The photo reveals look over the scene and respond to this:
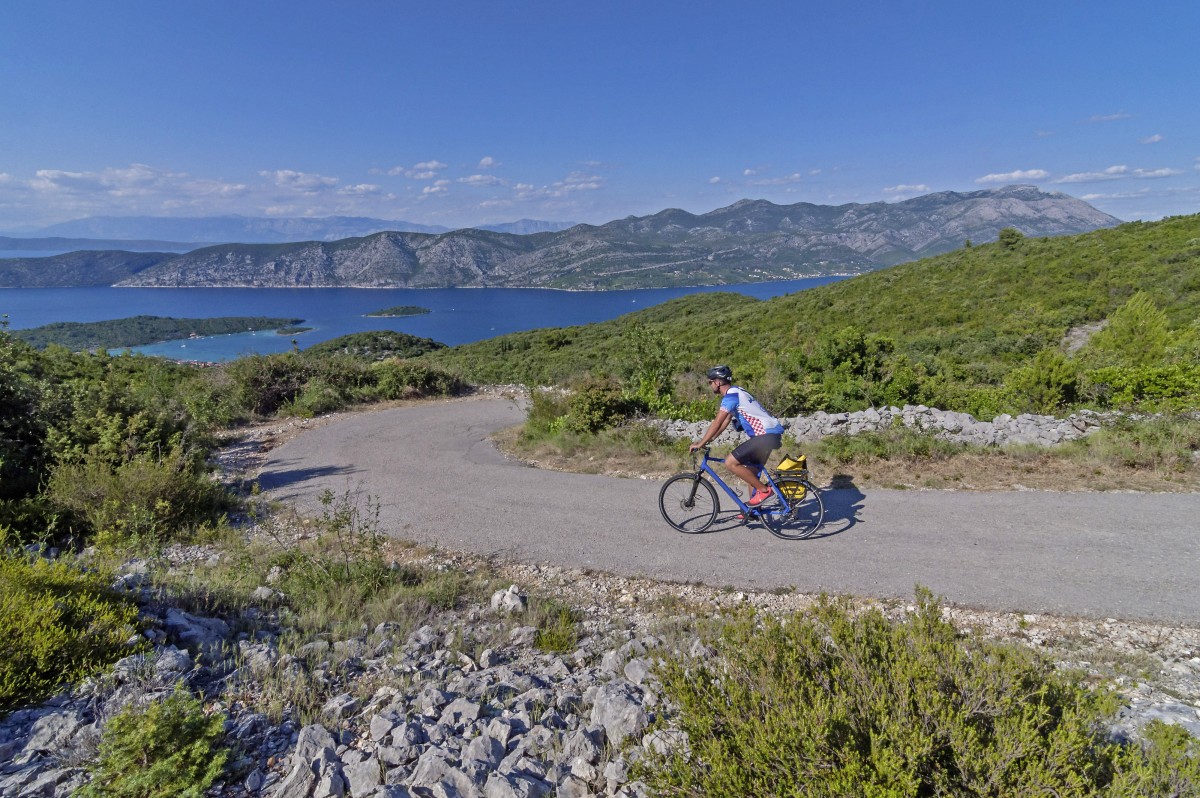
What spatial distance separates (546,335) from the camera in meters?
60.1

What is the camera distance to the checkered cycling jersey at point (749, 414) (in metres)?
6.10

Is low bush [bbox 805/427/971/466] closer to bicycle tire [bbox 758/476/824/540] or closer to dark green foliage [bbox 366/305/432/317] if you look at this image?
bicycle tire [bbox 758/476/824/540]

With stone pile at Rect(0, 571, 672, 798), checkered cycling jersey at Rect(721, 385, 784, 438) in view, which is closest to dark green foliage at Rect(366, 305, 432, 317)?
checkered cycling jersey at Rect(721, 385, 784, 438)

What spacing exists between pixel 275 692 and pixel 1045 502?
8.21 meters

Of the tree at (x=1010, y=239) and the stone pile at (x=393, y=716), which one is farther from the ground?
the tree at (x=1010, y=239)

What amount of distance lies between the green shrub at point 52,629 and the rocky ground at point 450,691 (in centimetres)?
16

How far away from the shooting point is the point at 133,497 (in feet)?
22.9

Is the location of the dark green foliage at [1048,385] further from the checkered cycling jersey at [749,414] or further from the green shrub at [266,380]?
the green shrub at [266,380]

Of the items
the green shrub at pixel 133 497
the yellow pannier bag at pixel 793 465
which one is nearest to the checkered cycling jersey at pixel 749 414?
the yellow pannier bag at pixel 793 465

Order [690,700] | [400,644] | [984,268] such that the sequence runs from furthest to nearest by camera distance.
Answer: [984,268]
[400,644]
[690,700]

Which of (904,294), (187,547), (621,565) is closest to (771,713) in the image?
(621,565)

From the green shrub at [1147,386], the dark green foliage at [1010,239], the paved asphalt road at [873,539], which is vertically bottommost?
the paved asphalt road at [873,539]

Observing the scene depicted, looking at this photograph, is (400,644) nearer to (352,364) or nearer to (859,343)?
(859,343)

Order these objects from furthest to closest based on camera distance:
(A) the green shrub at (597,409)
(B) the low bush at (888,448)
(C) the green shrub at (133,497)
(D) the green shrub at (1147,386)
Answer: (A) the green shrub at (597,409)
(D) the green shrub at (1147,386)
(B) the low bush at (888,448)
(C) the green shrub at (133,497)
